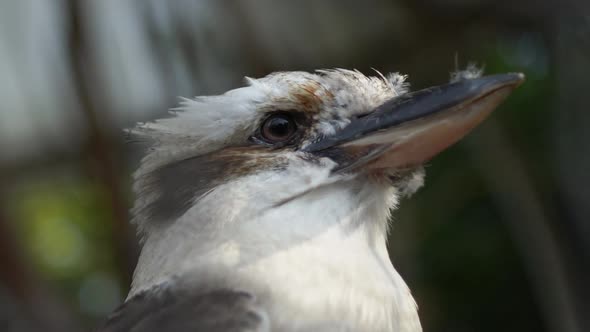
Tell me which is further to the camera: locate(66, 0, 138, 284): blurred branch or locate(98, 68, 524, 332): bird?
locate(66, 0, 138, 284): blurred branch

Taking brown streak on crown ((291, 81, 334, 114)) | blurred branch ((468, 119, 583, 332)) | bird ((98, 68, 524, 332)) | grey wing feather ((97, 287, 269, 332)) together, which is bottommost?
blurred branch ((468, 119, 583, 332))

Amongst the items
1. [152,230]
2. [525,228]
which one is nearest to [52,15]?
[152,230]

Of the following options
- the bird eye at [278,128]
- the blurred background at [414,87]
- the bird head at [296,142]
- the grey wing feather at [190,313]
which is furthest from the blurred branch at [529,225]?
the grey wing feather at [190,313]

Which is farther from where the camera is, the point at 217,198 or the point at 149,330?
the point at 217,198

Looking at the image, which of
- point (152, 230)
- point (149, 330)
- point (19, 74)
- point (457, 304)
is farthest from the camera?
point (19, 74)

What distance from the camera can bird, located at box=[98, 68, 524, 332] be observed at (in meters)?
1.42

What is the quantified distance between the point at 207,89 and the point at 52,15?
57 centimetres

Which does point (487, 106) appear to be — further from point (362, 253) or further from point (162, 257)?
point (162, 257)

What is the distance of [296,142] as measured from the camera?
1.60 metres

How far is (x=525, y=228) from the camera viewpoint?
2.90 m

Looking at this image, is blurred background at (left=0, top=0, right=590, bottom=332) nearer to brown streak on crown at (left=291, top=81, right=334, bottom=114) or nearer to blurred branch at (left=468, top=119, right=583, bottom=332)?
blurred branch at (left=468, top=119, right=583, bottom=332)

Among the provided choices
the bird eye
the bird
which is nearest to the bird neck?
the bird

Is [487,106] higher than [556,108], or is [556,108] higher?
[487,106]

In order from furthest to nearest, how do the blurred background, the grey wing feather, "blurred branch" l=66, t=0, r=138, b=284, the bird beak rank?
1. the blurred background
2. "blurred branch" l=66, t=0, r=138, b=284
3. the bird beak
4. the grey wing feather
